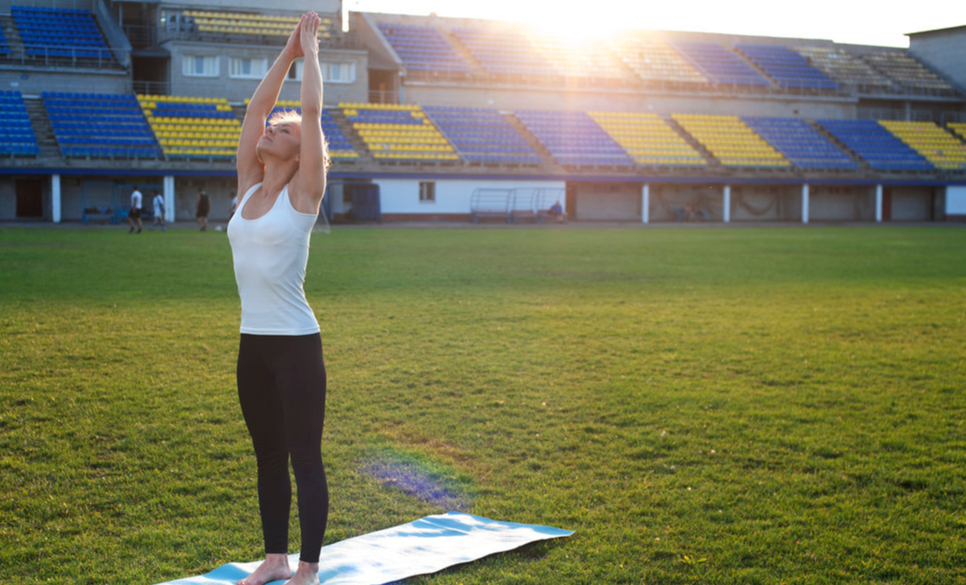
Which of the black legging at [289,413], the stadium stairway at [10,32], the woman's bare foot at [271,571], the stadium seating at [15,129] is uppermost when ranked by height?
the stadium stairway at [10,32]

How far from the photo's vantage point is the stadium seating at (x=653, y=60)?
56.5 meters

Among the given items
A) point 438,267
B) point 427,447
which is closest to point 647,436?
point 427,447

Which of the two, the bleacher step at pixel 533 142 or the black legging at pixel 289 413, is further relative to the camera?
the bleacher step at pixel 533 142

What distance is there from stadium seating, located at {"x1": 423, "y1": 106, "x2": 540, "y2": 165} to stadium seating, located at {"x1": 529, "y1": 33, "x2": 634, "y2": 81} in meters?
7.35

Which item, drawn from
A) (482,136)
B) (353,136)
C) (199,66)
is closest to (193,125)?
(199,66)

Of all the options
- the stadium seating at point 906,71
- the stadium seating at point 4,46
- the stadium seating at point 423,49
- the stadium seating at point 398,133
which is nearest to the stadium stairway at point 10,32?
the stadium seating at point 4,46

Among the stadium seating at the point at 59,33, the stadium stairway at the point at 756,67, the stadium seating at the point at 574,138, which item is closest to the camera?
the stadium seating at the point at 59,33

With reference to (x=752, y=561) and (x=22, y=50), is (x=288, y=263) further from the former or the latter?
(x=22, y=50)

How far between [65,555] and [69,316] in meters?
7.91

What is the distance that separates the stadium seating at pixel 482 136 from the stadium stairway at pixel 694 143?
10.5m

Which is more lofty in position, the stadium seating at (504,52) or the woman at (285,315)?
the stadium seating at (504,52)

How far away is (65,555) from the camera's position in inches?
175

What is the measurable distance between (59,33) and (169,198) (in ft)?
46.1

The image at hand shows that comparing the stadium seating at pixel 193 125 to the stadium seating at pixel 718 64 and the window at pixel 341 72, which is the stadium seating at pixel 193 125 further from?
the stadium seating at pixel 718 64
